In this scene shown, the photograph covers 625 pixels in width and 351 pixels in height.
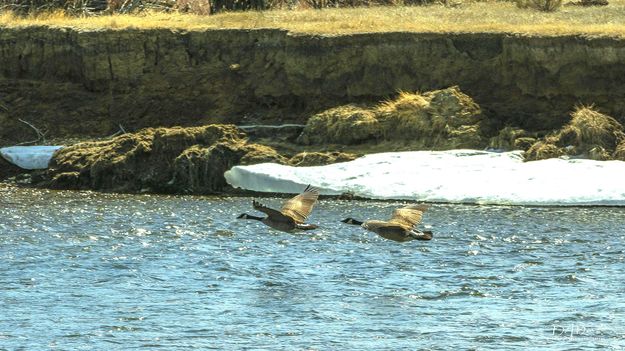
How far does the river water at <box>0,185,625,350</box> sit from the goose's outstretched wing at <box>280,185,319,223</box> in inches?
31.6

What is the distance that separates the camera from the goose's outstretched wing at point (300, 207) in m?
17.0

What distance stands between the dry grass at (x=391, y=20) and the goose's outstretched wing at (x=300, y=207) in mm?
11432

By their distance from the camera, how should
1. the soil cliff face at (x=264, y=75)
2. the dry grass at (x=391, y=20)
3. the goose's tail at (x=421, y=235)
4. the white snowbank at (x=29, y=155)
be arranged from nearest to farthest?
the goose's tail at (x=421, y=235), the white snowbank at (x=29, y=155), the soil cliff face at (x=264, y=75), the dry grass at (x=391, y=20)

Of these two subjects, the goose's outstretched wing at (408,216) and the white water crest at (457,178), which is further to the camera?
the white water crest at (457,178)

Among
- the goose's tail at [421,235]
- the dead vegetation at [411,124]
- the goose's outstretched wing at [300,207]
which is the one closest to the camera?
the goose's tail at [421,235]

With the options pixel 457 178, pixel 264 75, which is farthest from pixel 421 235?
pixel 264 75

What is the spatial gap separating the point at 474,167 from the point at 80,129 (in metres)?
8.37

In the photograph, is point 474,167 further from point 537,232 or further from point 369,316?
point 369,316

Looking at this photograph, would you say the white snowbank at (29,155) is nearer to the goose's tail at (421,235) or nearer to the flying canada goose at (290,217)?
the flying canada goose at (290,217)

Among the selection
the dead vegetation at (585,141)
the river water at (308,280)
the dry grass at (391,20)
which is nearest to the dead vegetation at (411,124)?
the dead vegetation at (585,141)

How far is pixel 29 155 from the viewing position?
27188 millimetres

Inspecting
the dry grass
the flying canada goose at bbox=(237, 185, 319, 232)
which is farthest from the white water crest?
the flying canada goose at bbox=(237, 185, 319, 232)

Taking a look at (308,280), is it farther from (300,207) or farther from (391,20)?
(391,20)

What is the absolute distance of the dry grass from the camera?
1131 inches
